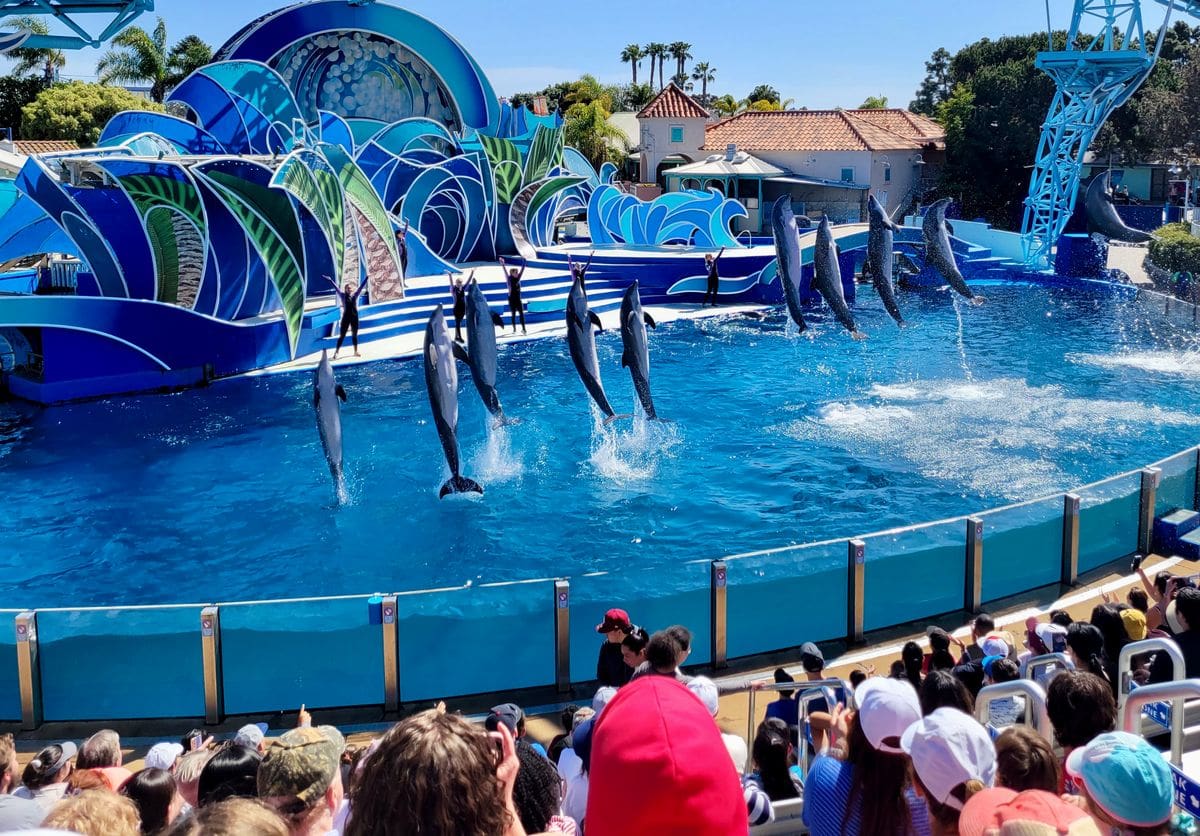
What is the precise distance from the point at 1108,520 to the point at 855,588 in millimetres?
2225

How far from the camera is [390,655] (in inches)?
244

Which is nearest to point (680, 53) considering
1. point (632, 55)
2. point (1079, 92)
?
point (632, 55)

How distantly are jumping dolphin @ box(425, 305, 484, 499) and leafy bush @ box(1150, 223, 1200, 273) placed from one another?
19086 mm

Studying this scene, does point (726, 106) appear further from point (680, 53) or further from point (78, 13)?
point (78, 13)

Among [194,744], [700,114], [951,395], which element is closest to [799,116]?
[700,114]

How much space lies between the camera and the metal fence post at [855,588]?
6.77 m

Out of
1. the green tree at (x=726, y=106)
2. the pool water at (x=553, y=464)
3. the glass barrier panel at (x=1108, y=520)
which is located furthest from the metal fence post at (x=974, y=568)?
the green tree at (x=726, y=106)

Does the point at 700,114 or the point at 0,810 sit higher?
the point at 700,114

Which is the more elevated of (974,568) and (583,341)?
(583,341)

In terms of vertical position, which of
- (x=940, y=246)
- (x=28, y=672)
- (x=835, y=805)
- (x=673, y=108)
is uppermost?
(x=673, y=108)

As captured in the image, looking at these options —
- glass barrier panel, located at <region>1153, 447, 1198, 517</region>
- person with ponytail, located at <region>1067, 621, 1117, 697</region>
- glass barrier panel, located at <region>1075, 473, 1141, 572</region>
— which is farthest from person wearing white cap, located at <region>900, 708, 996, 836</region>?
glass barrier panel, located at <region>1153, 447, 1198, 517</region>

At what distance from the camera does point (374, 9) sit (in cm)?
2252

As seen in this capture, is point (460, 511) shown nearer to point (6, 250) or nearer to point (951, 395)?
point (951, 395)

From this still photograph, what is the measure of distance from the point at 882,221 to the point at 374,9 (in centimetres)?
1476
